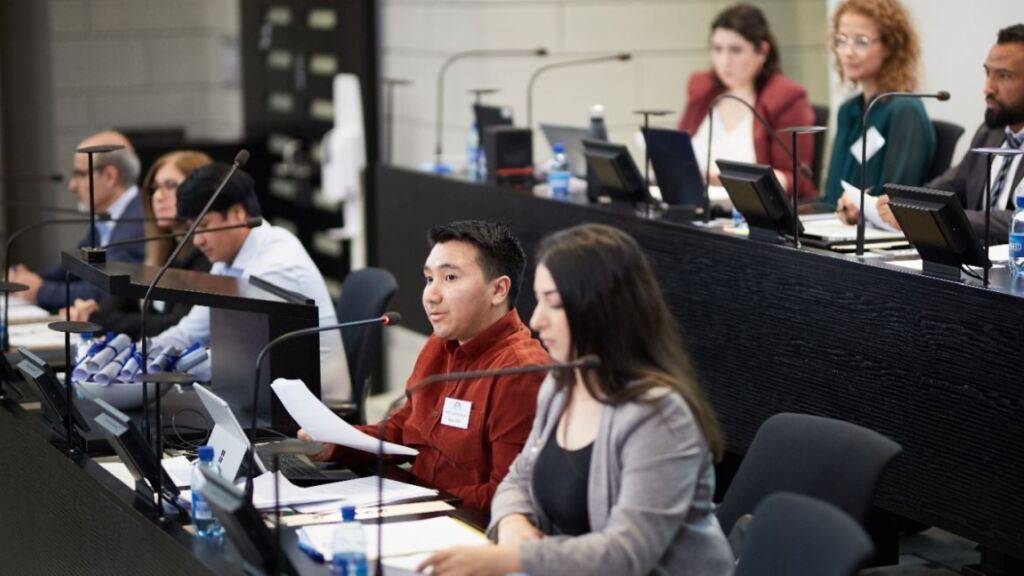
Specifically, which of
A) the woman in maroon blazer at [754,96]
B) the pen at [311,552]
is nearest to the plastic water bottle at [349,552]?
the pen at [311,552]

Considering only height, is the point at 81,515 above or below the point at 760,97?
below

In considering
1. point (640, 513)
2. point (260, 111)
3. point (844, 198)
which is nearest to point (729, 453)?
point (844, 198)

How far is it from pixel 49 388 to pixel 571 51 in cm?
391

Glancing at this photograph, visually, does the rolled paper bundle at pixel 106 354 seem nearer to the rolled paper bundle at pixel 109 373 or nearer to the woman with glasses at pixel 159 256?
the rolled paper bundle at pixel 109 373

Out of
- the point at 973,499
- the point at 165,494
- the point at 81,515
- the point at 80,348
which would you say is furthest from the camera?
the point at 80,348

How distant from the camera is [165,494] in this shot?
2680 mm

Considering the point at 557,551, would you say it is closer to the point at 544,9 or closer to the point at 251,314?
the point at 251,314

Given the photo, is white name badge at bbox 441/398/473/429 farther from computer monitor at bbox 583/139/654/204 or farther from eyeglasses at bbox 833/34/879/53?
eyeglasses at bbox 833/34/879/53

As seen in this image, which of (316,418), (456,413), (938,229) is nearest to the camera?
(316,418)

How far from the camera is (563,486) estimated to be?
2232 millimetres

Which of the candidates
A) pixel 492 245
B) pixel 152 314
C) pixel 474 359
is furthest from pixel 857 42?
pixel 152 314

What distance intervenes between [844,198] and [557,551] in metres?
2.17

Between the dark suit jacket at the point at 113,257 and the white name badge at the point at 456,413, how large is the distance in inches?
93.0

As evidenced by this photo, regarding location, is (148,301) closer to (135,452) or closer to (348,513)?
(135,452)
